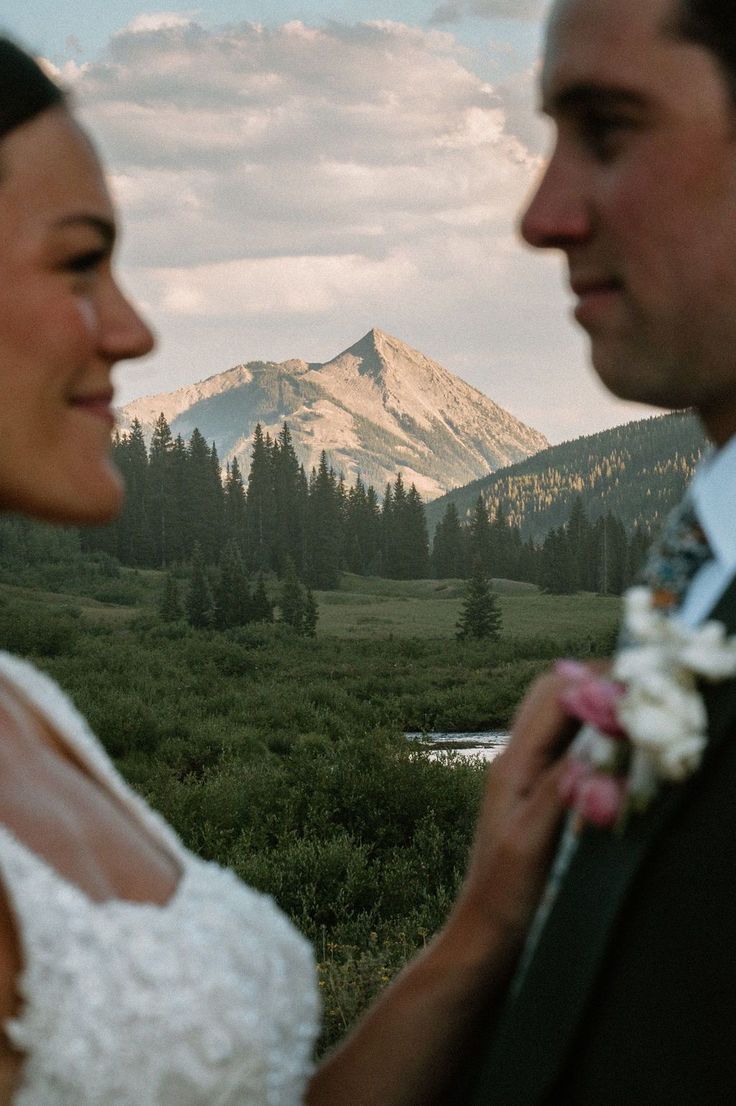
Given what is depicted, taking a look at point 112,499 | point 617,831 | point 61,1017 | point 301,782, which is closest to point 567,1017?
point 617,831

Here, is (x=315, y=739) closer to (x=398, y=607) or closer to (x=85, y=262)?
(x=85, y=262)

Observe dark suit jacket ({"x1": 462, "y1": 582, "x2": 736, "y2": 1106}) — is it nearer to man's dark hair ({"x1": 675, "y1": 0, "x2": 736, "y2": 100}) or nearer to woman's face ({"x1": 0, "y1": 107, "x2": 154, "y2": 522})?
man's dark hair ({"x1": 675, "y1": 0, "x2": 736, "y2": 100})

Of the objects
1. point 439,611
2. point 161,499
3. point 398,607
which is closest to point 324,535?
point 161,499

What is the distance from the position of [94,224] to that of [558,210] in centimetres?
67

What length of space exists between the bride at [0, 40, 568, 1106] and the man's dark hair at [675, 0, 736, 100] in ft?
2.66

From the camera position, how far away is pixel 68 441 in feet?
5.37

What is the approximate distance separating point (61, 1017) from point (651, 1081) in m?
0.78

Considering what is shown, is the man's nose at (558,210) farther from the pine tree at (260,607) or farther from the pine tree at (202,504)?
the pine tree at (202,504)

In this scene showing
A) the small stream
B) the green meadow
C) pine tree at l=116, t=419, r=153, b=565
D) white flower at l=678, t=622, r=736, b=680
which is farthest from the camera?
pine tree at l=116, t=419, r=153, b=565

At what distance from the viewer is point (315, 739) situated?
25109 millimetres

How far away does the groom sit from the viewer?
1.24m

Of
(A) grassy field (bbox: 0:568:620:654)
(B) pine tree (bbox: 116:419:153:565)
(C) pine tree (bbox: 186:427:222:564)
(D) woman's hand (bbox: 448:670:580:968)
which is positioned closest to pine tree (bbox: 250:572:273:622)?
(A) grassy field (bbox: 0:568:620:654)

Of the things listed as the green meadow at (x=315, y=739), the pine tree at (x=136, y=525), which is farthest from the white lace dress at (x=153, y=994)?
the pine tree at (x=136, y=525)

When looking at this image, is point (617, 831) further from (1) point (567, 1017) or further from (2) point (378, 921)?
(2) point (378, 921)
